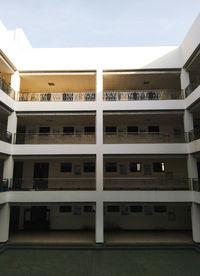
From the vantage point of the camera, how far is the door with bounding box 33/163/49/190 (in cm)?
1447

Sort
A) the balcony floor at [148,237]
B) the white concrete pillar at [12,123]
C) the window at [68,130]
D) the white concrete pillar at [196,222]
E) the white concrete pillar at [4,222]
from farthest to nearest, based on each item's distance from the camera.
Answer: the window at [68,130], the white concrete pillar at [12,123], the balcony floor at [148,237], the white concrete pillar at [4,222], the white concrete pillar at [196,222]

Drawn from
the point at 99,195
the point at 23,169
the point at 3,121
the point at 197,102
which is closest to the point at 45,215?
the point at 23,169

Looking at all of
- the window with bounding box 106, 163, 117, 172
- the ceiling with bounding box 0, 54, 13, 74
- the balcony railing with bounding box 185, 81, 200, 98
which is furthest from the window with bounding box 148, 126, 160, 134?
the ceiling with bounding box 0, 54, 13, 74

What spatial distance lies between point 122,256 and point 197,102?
33.9 feet

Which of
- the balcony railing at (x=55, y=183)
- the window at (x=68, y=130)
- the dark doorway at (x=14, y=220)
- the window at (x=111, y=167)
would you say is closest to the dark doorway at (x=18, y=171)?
the balcony railing at (x=55, y=183)

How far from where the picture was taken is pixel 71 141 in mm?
14750

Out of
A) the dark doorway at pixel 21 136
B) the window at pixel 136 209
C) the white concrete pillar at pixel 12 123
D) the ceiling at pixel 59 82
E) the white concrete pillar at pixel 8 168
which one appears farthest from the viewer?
the dark doorway at pixel 21 136

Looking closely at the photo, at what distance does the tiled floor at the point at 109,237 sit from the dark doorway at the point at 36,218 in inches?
32.8

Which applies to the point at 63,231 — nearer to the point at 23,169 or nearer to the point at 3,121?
the point at 23,169

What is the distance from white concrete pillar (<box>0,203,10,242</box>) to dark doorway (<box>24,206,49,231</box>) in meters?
2.69

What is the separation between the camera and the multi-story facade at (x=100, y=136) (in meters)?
11.6

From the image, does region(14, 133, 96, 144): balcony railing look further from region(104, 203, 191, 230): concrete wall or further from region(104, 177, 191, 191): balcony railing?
region(104, 203, 191, 230): concrete wall

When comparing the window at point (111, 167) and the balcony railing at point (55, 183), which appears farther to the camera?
the window at point (111, 167)

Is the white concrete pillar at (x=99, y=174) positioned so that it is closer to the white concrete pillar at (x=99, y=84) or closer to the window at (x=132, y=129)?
the white concrete pillar at (x=99, y=84)
